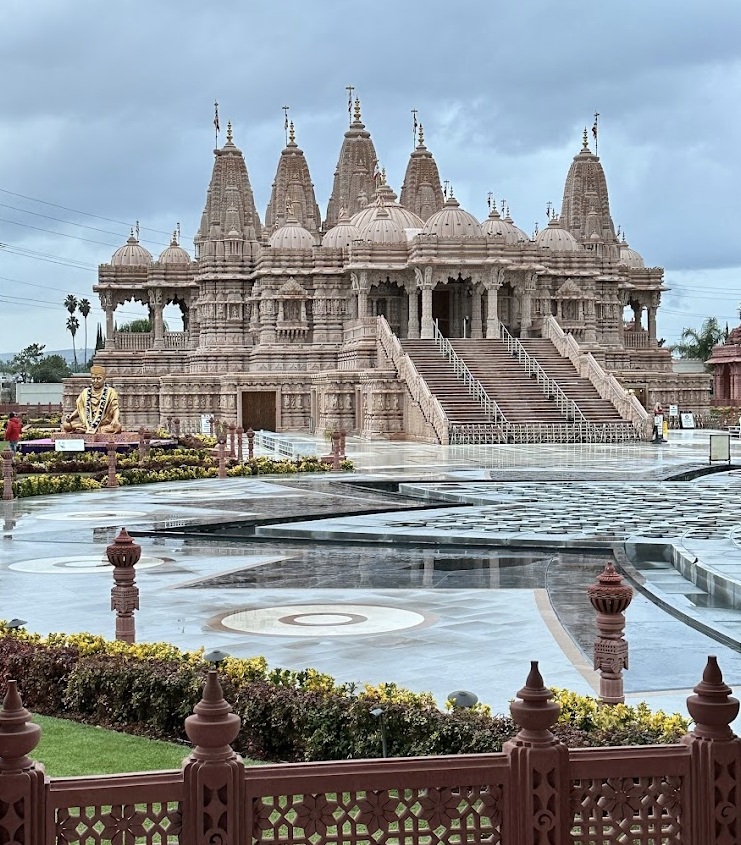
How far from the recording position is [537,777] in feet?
14.8

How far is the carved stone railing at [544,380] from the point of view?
42.4 m

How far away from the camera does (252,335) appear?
191 feet

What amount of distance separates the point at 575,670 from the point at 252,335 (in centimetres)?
5006

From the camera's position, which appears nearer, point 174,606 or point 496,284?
point 174,606

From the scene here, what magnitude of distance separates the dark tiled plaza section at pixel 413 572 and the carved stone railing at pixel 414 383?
14310mm

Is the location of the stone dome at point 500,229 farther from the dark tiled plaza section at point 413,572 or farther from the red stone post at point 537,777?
the red stone post at point 537,777

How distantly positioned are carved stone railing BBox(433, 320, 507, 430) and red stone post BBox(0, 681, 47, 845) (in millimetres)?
36823

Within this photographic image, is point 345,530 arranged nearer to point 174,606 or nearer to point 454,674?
point 174,606

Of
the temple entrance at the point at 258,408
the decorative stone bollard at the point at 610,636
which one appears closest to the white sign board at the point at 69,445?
the temple entrance at the point at 258,408

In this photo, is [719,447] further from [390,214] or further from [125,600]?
[390,214]

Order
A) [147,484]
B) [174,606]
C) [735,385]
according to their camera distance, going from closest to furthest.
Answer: [174,606], [147,484], [735,385]

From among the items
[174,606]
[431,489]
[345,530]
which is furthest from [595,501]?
[174,606]

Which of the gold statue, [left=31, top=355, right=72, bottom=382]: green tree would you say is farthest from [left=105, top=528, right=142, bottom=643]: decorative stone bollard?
[left=31, top=355, right=72, bottom=382]: green tree

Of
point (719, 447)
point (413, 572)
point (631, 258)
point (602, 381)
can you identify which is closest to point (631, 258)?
point (631, 258)
